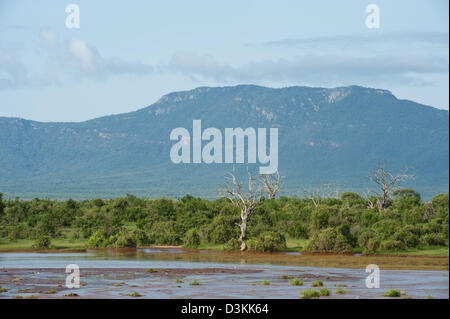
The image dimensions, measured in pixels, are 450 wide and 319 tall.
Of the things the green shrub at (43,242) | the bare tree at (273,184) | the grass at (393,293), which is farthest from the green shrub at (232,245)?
the grass at (393,293)

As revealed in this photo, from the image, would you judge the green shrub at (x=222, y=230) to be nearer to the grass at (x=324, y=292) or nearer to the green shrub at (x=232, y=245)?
the green shrub at (x=232, y=245)

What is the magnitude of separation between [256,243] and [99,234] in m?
12.8

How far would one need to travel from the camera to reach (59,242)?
190ft

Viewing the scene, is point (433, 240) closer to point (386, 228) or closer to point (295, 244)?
point (386, 228)

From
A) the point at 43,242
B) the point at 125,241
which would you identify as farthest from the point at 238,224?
the point at 43,242

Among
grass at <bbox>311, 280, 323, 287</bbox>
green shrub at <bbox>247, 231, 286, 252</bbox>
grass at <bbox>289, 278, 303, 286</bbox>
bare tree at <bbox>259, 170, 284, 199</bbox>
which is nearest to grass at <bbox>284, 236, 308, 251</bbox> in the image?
green shrub at <bbox>247, 231, 286, 252</bbox>

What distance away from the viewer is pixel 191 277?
1438 inches

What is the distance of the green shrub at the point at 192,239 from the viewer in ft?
183

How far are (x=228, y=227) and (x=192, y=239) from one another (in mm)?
2722

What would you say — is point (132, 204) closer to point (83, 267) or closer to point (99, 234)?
point (99, 234)

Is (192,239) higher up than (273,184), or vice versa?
(273,184)

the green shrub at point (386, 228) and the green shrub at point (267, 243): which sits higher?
the green shrub at point (386, 228)

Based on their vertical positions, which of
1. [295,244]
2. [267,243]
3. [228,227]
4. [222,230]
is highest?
[228,227]

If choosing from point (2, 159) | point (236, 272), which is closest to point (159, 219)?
point (236, 272)
